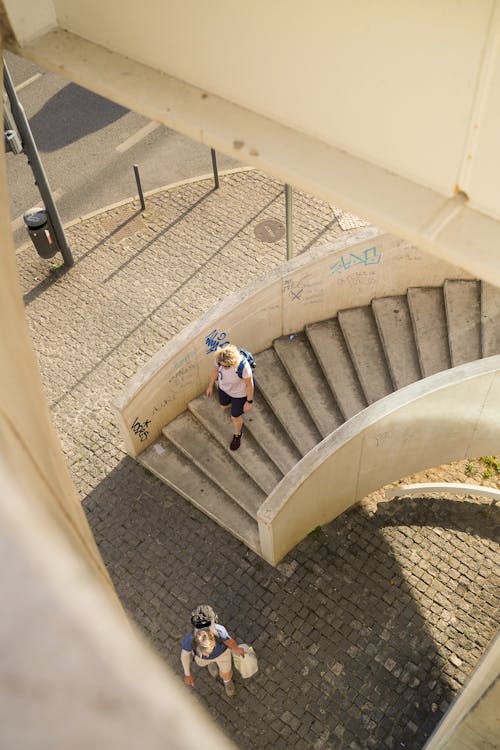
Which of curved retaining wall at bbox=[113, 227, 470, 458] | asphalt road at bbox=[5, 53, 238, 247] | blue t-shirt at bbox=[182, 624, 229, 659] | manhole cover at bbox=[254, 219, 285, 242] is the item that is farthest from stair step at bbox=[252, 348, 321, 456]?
asphalt road at bbox=[5, 53, 238, 247]

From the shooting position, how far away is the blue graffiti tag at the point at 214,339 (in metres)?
9.45

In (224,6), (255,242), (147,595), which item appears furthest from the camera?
(255,242)

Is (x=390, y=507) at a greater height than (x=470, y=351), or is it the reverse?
(x=470, y=351)

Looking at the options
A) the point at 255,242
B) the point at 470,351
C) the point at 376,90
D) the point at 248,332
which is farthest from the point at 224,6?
the point at 255,242

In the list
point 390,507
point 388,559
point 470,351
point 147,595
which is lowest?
point 147,595

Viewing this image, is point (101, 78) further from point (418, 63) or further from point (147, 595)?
point (147, 595)

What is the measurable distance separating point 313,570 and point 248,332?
325 centimetres

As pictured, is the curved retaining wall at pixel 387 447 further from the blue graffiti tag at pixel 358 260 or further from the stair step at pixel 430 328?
the blue graffiti tag at pixel 358 260

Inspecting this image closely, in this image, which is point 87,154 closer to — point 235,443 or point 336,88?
point 235,443

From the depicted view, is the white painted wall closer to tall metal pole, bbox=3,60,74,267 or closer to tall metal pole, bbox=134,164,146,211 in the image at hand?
tall metal pole, bbox=3,60,74,267

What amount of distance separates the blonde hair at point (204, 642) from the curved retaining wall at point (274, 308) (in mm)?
3066

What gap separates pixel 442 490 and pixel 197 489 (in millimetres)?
3204

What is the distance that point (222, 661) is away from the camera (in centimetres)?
755

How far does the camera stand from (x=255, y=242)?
12.6 metres
